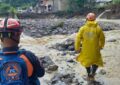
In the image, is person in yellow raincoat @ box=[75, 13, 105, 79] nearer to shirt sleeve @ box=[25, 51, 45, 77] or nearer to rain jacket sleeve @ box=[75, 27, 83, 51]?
rain jacket sleeve @ box=[75, 27, 83, 51]

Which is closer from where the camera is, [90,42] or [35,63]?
[35,63]

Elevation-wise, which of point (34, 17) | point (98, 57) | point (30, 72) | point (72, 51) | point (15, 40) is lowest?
point (34, 17)

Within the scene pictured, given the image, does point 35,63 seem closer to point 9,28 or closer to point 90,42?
point 9,28

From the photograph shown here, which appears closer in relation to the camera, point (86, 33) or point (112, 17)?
point (86, 33)

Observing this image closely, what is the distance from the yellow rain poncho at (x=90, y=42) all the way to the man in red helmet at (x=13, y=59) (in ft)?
19.0

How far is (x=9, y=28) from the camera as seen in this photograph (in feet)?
13.4

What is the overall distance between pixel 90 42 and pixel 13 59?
6.05 m

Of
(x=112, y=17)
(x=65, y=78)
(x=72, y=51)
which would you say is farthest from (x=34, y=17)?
(x=65, y=78)

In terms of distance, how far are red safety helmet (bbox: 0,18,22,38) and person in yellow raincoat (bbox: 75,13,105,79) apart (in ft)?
19.1

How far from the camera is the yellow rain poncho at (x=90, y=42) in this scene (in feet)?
32.5

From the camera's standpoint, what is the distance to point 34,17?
65938mm

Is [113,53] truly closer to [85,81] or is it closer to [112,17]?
[85,81]

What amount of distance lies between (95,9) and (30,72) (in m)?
58.5

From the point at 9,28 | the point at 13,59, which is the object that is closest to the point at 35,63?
the point at 13,59
